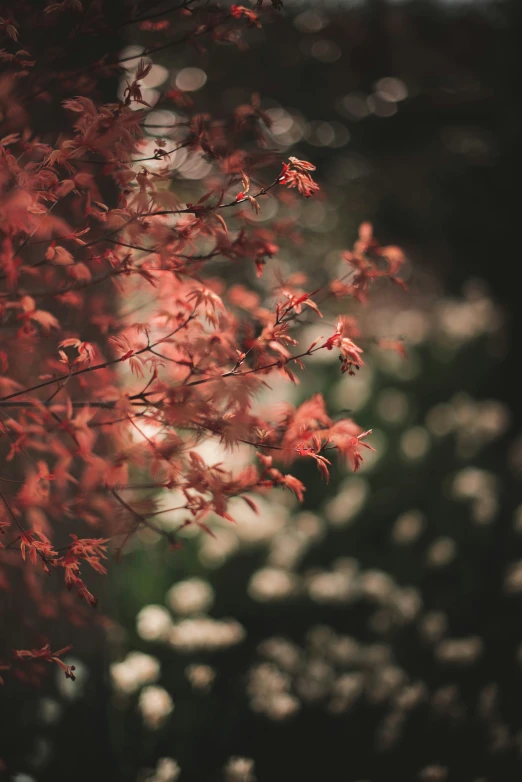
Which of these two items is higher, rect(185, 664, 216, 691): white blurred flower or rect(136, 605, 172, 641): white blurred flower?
rect(136, 605, 172, 641): white blurred flower

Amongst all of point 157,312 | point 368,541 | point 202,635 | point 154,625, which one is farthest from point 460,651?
point 157,312

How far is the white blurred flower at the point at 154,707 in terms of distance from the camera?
160 centimetres

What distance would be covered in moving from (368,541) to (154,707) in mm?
1421

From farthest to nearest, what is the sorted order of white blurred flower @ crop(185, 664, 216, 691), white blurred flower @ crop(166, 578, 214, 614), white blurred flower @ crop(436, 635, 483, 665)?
white blurred flower @ crop(436, 635, 483, 665) < white blurred flower @ crop(166, 578, 214, 614) < white blurred flower @ crop(185, 664, 216, 691)

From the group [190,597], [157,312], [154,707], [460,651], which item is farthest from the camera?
[460,651]

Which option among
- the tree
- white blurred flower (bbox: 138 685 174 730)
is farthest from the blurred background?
the tree

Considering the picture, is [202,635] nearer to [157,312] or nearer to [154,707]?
[154,707]

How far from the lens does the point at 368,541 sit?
2.76 meters

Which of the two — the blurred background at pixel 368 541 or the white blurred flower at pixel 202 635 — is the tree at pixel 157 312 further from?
the white blurred flower at pixel 202 635

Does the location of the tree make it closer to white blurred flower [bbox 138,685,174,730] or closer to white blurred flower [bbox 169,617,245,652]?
white blurred flower [bbox 138,685,174,730]

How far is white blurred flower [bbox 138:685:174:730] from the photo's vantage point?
160 centimetres

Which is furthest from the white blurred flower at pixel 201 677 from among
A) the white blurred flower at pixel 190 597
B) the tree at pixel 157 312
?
the tree at pixel 157 312

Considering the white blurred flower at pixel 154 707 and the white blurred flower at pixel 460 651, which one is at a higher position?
the white blurred flower at pixel 154 707

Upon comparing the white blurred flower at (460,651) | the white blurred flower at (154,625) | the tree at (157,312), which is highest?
the tree at (157,312)
